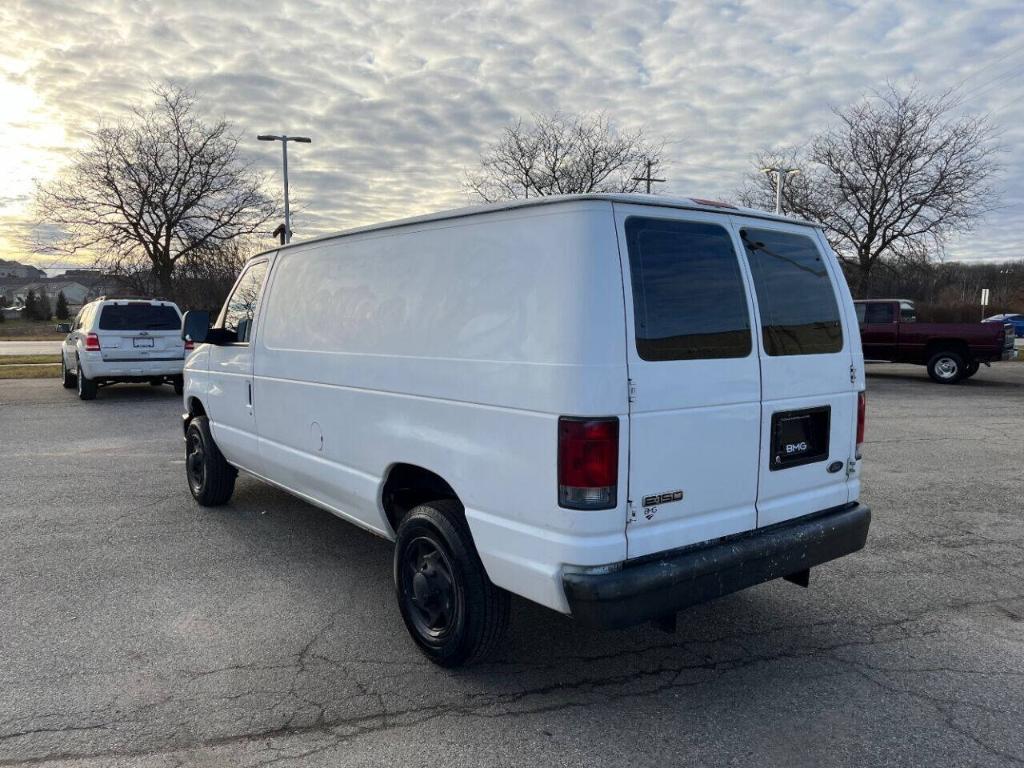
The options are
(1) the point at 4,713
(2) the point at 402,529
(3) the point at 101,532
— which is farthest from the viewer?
(3) the point at 101,532

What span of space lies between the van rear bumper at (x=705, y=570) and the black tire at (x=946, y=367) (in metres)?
14.8

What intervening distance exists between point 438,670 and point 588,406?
1545mm

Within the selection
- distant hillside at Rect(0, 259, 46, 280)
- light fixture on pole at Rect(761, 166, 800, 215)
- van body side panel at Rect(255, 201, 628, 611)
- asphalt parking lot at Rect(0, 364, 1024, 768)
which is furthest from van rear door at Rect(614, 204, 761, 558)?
distant hillside at Rect(0, 259, 46, 280)

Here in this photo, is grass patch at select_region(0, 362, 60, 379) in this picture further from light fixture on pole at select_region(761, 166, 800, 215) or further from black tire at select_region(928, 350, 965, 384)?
light fixture on pole at select_region(761, 166, 800, 215)

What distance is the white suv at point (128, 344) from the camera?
13055 mm

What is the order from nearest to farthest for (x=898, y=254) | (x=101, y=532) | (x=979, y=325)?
(x=101, y=532), (x=979, y=325), (x=898, y=254)

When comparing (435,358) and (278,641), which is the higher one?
(435,358)

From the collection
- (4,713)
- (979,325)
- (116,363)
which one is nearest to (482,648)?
(4,713)

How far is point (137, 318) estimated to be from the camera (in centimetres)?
1334

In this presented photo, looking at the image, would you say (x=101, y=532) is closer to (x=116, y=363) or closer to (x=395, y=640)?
(x=395, y=640)

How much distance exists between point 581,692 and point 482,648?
47cm

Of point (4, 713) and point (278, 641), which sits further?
point (278, 641)

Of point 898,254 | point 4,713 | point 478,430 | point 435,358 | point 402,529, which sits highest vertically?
point 898,254

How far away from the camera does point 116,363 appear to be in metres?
13.2
